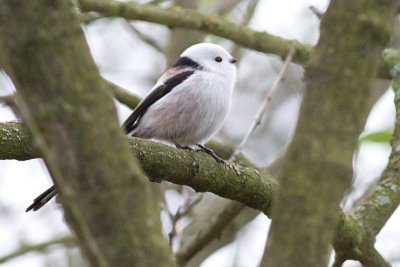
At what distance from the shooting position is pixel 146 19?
16.1 feet

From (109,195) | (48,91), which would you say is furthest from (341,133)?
(48,91)

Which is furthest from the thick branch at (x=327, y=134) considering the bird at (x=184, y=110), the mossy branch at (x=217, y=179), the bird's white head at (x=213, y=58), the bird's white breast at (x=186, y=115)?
the bird's white head at (x=213, y=58)

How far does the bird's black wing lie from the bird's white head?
231mm

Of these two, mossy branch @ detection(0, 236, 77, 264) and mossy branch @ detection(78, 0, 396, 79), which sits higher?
mossy branch @ detection(78, 0, 396, 79)

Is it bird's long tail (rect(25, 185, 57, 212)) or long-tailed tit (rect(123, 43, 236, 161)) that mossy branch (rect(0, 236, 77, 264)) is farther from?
bird's long tail (rect(25, 185, 57, 212))

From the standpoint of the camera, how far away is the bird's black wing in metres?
4.72

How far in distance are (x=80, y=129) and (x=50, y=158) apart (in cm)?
10

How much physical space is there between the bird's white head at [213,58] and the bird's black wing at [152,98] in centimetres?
23

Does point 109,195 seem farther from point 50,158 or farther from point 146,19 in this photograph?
point 146,19

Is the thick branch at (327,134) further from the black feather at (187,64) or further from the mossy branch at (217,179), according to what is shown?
the black feather at (187,64)

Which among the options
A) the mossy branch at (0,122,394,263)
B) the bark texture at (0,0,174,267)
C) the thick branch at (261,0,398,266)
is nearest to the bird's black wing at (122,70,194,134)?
the mossy branch at (0,122,394,263)

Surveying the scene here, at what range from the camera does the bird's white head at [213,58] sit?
5.18 meters

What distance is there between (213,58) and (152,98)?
2.29ft

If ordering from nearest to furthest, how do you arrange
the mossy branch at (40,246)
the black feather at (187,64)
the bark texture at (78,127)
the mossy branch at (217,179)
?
the bark texture at (78,127)
the mossy branch at (217,179)
the black feather at (187,64)
the mossy branch at (40,246)
